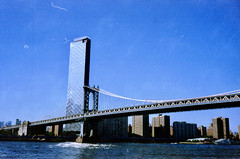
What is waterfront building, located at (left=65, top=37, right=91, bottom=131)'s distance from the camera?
364 ft

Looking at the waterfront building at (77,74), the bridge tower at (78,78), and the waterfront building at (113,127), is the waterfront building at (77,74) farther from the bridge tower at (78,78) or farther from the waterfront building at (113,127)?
the waterfront building at (113,127)

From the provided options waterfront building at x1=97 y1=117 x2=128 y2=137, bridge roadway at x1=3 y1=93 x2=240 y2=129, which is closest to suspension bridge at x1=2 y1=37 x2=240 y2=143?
bridge roadway at x1=3 y1=93 x2=240 y2=129

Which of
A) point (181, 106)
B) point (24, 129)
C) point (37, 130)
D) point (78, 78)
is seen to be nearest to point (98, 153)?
point (181, 106)

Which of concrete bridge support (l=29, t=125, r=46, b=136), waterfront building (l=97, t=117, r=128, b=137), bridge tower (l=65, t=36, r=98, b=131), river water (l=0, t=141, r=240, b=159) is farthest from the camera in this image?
waterfront building (l=97, t=117, r=128, b=137)

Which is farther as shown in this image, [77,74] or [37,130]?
[37,130]

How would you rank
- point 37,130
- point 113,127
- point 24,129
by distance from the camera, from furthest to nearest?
point 113,127, point 37,130, point 24,129

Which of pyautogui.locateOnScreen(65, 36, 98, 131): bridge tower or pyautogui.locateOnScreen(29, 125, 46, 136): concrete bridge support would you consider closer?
pyautogui.locateOnScreen(65, 36, 98, 131): bridge tower

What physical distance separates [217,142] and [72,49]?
10516cm

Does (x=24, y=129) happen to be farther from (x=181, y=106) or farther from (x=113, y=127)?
(x=181, y=106)

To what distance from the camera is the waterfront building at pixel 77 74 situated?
11081cm

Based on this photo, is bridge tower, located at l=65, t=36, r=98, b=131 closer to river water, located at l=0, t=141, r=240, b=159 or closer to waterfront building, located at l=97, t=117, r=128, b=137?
river water, located at l=0, t=141, r=240, b=159

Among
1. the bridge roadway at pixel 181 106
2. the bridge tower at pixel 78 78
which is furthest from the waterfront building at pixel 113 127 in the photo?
the bridge roadway at pixel 181 106

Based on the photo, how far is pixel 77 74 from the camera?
11594 centimetres

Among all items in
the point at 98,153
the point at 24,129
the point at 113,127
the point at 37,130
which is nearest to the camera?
the point at 98,153
